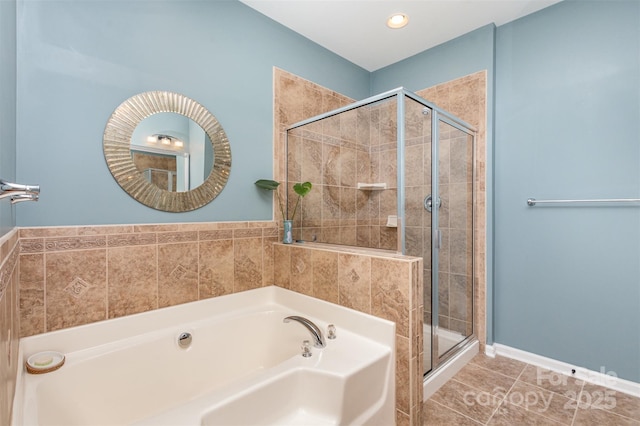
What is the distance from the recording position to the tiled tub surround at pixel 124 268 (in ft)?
4.65

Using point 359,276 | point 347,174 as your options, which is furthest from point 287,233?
point 359,276

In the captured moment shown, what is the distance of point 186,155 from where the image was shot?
1.87m

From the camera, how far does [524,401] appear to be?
1775 mm

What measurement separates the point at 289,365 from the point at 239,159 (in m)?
1.38

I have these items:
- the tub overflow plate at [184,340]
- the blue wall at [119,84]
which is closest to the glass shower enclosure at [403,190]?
the blue wall at [119,84]

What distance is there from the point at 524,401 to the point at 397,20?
271 cm

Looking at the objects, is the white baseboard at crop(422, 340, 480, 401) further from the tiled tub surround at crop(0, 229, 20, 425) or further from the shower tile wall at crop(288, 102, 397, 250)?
the tiled tub surround at crop(0, 229, 20, 425)

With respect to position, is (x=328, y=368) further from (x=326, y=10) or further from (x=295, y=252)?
(x=326, y=10)

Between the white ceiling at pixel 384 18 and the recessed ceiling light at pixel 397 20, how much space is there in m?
0.03

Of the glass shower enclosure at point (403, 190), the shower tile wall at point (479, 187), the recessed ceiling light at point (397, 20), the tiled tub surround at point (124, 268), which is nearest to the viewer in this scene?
the tiled tub surround at point (124, 268)

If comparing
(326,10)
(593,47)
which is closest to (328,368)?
(326,10)

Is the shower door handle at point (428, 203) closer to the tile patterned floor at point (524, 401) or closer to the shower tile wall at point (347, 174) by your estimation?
the shower tile wall at point (347, 174)

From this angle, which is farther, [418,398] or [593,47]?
[593,47]

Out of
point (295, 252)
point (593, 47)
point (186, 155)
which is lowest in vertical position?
point (295, 252)
